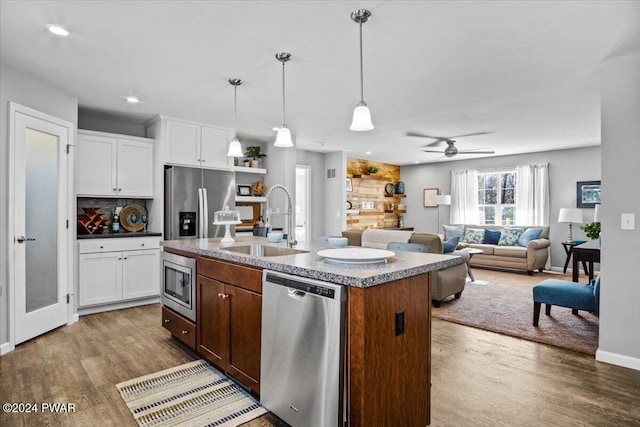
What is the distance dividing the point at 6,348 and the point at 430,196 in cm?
830

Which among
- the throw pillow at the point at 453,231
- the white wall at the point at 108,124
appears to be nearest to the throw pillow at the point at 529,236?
the throw pillow at the point at 453,231

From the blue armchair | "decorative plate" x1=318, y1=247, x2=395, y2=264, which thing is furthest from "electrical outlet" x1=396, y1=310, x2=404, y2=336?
the blue armchair

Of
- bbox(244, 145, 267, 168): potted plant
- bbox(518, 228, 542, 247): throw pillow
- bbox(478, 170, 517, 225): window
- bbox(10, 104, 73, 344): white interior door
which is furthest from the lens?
bbox(478, 170, 517, 225): window

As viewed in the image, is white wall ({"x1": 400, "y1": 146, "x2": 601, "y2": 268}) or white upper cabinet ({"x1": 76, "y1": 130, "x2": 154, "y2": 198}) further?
white wall ({"x1": 400, "y1": 146, "x2": 601, "y2": 268})

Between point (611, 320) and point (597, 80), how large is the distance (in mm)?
2169

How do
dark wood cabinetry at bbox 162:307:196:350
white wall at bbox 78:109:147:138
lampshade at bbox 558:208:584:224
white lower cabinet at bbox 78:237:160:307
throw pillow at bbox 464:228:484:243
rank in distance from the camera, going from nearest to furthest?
dark wood cabinetry at bbox 162:307:196:350 → white lower cabinet at bbox 78:237:160:307 → white wall at bbox 78:109:147:138 → lampshade at bbox 558:208:584:224 → throw pillow at bbox 464:228:484:243

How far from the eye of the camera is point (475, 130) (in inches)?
→ 213

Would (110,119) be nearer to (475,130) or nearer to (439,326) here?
(439,326)

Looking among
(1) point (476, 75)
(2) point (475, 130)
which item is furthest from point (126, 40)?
(2) point (475, 130)

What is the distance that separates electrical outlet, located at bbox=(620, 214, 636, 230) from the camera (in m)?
2.71

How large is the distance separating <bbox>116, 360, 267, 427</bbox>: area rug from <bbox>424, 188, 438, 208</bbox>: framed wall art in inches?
294

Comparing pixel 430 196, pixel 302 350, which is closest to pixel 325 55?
pixel 302 350

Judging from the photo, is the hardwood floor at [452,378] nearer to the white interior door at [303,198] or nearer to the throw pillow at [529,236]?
the white interior door at [303,198]

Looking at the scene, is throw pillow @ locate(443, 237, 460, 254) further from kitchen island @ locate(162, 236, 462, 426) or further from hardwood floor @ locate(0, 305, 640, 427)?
kitchen island @ locate(162, 236, 462, 426)
